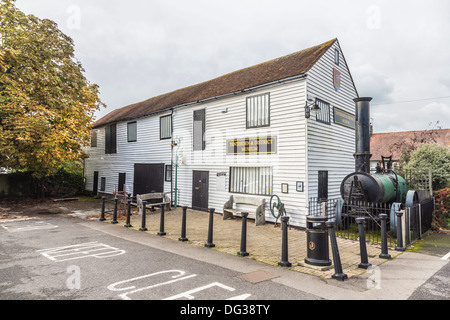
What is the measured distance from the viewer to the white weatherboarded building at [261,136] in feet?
37.0

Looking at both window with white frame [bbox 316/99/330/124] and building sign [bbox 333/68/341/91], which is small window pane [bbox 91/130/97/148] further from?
building sign [bbox 333/68/341/91]

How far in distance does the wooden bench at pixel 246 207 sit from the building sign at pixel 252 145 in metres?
2.06

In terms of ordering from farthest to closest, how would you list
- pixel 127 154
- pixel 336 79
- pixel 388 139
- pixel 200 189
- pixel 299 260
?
pixel 388 139 → pixel 127 154 → pixel 200 189 → pixel 336 79 → pixel 299 260

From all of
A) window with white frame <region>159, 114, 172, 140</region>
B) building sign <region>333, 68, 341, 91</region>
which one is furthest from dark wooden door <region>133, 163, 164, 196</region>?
building sign <region>333, 68, 341, 91</region>

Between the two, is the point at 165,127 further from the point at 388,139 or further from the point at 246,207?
the point at 388,139

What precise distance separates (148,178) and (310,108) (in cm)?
1144

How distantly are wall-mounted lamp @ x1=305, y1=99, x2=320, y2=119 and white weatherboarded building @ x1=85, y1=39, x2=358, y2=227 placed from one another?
0.38 ft

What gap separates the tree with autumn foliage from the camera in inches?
560

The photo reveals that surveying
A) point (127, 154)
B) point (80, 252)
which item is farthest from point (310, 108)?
point (127, 154)

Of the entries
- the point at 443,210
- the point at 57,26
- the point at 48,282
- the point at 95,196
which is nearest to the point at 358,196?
the point at 443,210

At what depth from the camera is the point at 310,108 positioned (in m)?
11.0

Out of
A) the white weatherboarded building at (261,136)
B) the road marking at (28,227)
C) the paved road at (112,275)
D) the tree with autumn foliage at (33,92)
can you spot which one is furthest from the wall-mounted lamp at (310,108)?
the tree with autumn foliage at (33,92)

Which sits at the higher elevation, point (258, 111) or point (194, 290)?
point (258, 111)

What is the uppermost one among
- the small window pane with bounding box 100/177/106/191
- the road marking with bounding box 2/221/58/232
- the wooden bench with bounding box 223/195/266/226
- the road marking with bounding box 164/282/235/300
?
the small window pane with bounding box 100/177/106/191
